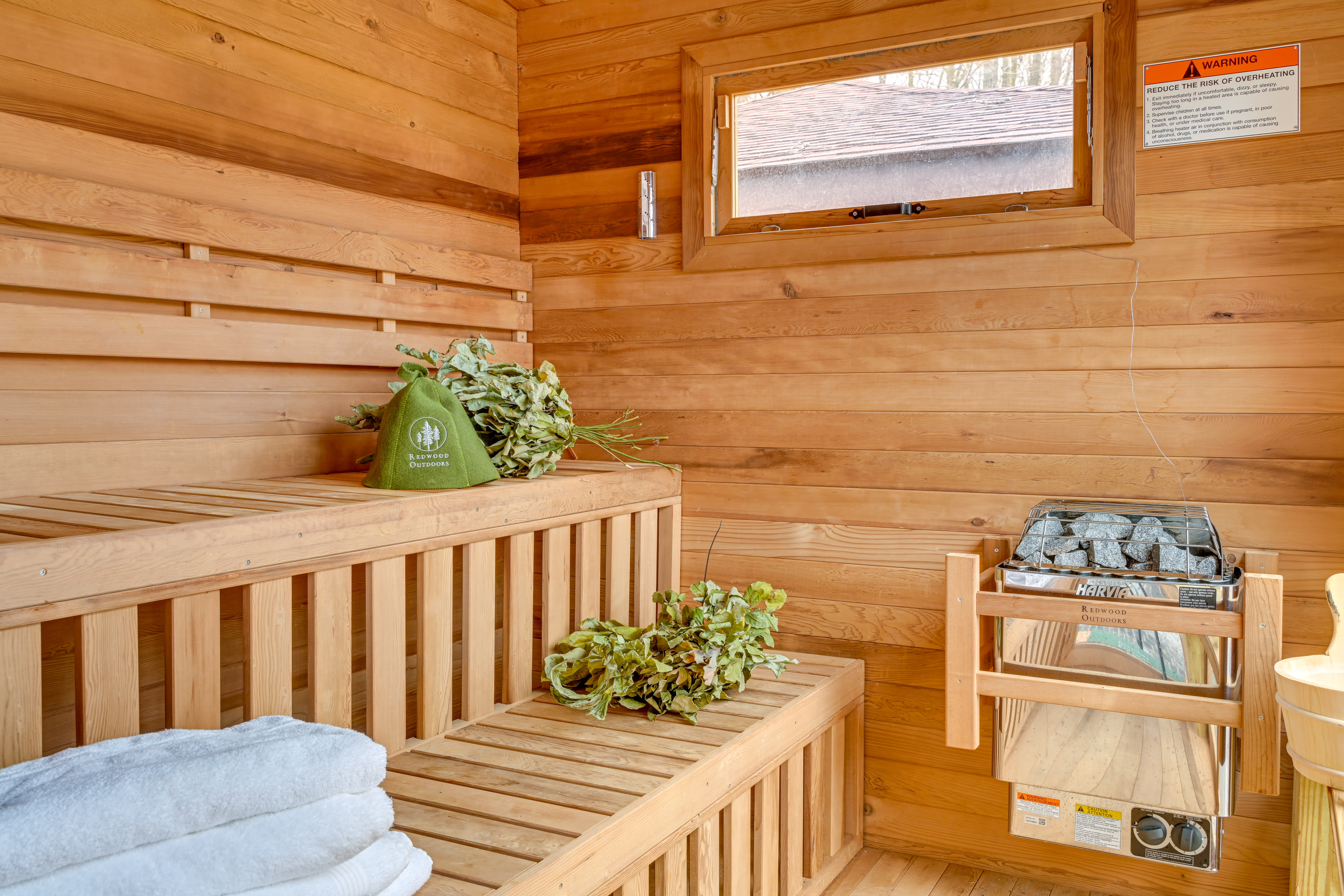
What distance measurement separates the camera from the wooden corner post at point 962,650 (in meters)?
1.94

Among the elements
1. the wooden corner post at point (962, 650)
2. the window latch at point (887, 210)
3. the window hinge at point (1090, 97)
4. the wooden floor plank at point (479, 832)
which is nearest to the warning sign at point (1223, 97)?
the window hinge at point (1090, 97)

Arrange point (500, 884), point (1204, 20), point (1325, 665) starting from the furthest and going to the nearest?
point (1204, 20) → point (1325, 665) → point (500, 884)

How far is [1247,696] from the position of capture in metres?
1.75

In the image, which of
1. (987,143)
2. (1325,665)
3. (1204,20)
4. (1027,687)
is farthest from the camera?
(987,143)

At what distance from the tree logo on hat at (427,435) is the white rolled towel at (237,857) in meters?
0.85

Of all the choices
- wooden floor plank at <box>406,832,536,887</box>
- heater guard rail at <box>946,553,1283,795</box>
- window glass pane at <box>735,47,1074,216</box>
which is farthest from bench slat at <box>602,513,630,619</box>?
wooden floor plank at <box>406,832,536,887</box>

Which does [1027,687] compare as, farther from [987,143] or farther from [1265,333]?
[987,143]

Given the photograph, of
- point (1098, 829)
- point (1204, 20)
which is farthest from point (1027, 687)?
point (1204, 20)

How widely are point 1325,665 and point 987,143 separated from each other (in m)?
1.28

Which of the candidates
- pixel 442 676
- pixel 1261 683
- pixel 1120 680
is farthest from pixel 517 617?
pixel 1261 683

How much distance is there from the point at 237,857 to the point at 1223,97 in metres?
2.18

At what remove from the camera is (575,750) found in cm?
176

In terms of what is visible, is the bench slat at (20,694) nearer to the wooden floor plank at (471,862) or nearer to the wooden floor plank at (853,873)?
the wooden floor plank at (471,862)

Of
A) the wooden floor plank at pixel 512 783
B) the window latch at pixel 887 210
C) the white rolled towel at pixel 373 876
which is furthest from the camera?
the window latch at pixel 887 210
